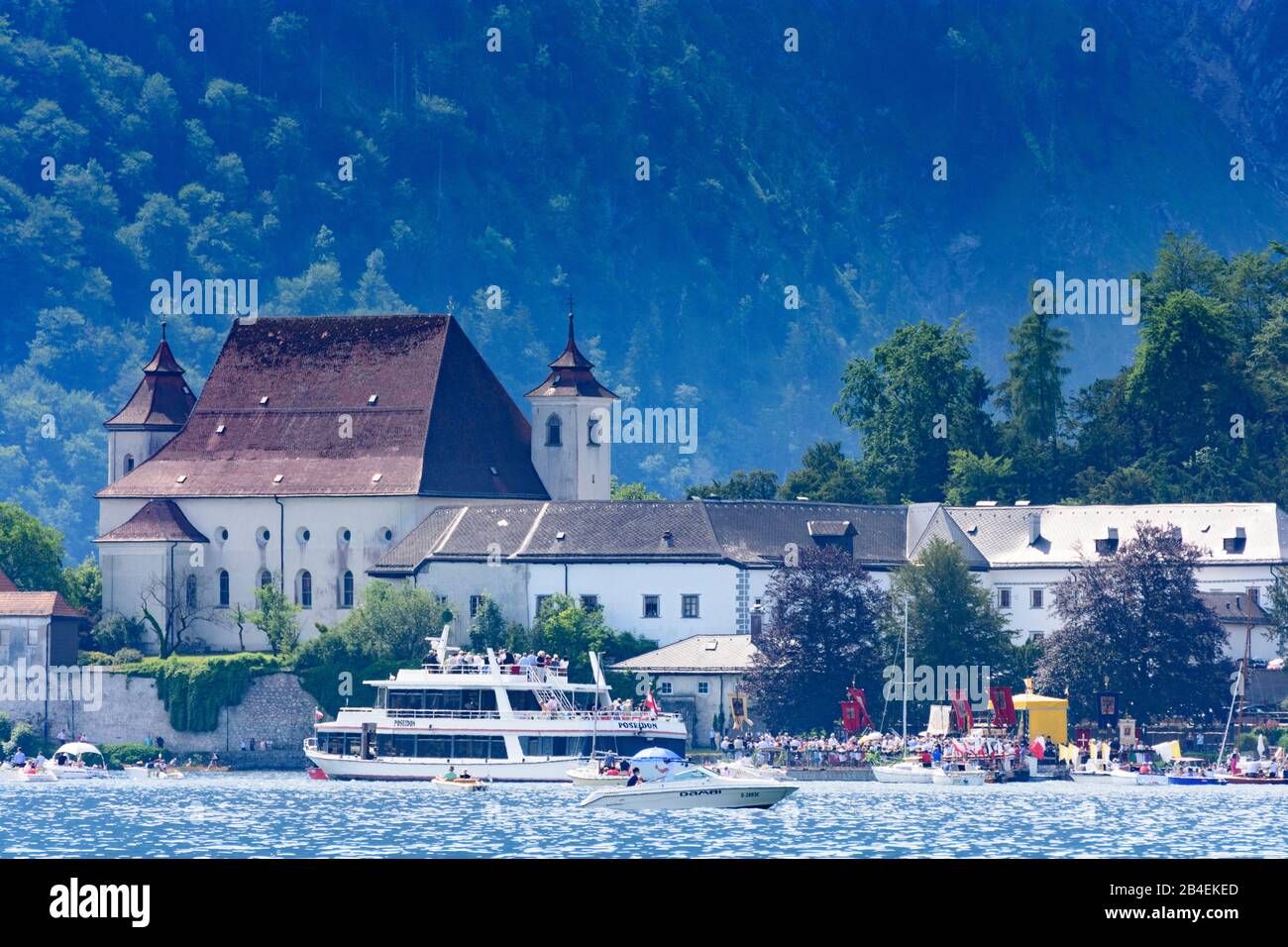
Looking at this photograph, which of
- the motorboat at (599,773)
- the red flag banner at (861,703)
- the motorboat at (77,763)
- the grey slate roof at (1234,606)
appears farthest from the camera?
the grey slate roof at (1234,606)

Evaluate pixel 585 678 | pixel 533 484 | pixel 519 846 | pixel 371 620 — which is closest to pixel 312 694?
pixel 371 620

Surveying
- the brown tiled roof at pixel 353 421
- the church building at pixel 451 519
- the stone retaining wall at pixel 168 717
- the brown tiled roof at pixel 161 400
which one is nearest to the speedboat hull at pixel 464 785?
the stone retaining wall at pixel 168 717

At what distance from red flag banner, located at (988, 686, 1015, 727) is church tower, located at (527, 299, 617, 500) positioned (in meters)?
25.5

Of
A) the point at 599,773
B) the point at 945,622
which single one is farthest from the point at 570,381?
the point at 599,773

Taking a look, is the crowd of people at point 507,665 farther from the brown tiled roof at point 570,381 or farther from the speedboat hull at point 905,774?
the brown tiled roof at point 570,381

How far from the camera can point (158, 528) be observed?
4582 inches

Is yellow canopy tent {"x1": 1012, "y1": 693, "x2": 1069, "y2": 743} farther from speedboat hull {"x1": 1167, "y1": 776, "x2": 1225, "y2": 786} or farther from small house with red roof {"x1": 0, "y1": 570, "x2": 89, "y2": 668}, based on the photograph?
small house with red roof {"x1": 0, "y1": 570, "x2": 89, "y2": 668}

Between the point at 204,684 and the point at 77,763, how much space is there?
6.13m

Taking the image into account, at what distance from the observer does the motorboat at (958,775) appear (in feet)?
298

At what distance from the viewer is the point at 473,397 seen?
391 feet

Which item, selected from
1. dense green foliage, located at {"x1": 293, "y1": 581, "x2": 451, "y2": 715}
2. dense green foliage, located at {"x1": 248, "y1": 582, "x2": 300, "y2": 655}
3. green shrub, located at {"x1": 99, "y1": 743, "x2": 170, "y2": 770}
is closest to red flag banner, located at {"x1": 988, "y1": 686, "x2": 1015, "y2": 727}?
dense green foliage, located at {"x1": 293, "y1": 581, "x2": 451, "y2": 715}

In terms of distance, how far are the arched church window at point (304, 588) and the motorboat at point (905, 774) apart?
3163cm

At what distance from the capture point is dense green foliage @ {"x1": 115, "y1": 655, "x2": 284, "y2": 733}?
104312 millimetres
